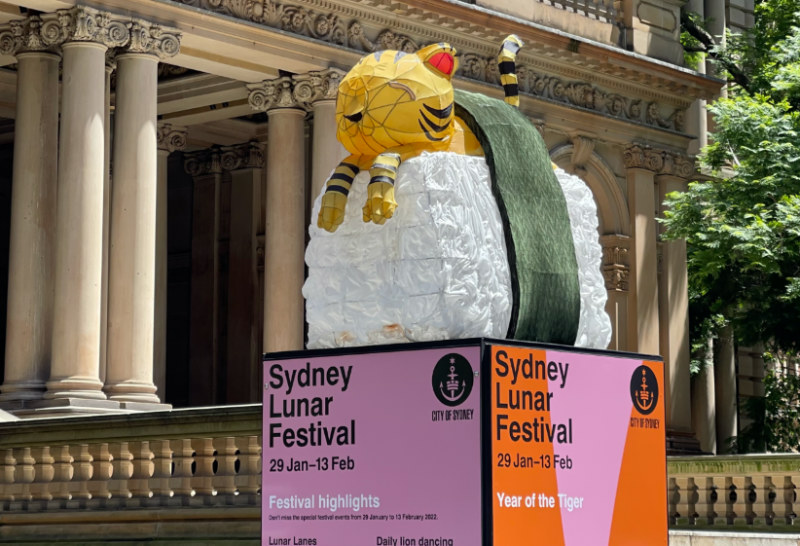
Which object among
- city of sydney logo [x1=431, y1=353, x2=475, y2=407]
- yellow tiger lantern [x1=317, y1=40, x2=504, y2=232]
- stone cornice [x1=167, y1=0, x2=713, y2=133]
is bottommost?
city of sydney logo [x1=431, y1=353, x2=475, y2=407]

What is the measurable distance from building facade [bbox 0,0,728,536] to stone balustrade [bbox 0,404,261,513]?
0.49 meters

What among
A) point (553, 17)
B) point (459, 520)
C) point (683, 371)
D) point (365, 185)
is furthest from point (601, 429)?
point (683, 371)

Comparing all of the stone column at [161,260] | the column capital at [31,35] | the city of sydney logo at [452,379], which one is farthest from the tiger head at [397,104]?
the stone column at [161,260]

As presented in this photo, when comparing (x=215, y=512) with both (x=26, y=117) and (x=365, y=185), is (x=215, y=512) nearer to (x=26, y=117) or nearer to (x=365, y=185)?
(x=365, y=185)

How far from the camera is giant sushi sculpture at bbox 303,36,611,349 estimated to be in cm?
1005

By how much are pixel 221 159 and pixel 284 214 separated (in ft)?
23.4

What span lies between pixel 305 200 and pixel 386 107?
722 inches

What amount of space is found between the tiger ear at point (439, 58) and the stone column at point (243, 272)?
20.9m

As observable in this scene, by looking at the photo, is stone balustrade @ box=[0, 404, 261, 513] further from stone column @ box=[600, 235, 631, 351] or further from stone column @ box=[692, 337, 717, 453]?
stone column @ box=[692, 337, 717, 453]

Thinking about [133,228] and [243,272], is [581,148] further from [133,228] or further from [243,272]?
[133,228]

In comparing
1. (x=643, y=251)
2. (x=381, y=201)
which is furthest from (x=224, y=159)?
(x=381, y=201)

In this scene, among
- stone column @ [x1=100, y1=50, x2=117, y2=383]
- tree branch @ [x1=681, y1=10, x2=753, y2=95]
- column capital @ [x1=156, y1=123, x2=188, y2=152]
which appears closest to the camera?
stone column @ [x1=100, y1=50, x2=117, y2=383]

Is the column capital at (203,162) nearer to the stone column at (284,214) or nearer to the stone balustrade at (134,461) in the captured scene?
the stone column at (284,214)

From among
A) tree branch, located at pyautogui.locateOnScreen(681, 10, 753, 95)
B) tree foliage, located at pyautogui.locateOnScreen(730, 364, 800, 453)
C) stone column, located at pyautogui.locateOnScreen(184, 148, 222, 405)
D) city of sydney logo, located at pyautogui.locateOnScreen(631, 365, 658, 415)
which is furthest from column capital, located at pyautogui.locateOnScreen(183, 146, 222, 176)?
city of sydney logo, located at pyautogui.locateOnScreen(631, 365, 658, 415)
